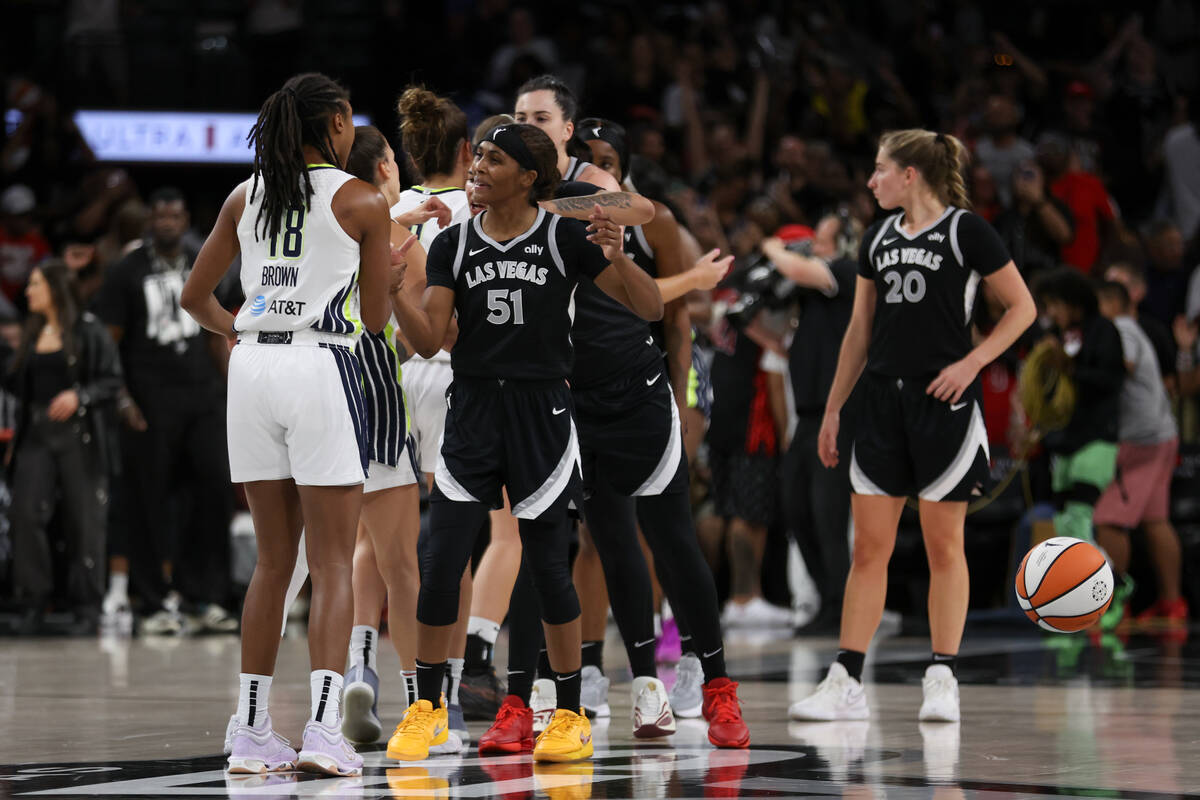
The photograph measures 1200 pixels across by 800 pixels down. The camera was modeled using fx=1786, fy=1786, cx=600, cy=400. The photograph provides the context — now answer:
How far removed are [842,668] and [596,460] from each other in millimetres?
1300

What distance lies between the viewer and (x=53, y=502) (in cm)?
1113

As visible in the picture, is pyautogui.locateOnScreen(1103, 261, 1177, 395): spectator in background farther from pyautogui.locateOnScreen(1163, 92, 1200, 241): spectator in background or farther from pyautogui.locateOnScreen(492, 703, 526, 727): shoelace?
pyautogui.locateOnScreen(492, 703, 526, 727): shoelace

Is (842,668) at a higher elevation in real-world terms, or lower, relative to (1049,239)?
lower

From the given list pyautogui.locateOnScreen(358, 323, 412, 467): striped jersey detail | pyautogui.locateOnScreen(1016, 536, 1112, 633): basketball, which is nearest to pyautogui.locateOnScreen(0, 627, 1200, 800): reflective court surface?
pyautogui.locateOnScreen(1016, 536, 1112, 633): basketball

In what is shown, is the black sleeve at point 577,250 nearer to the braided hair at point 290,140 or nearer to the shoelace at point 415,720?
the braided hair at point 290,140

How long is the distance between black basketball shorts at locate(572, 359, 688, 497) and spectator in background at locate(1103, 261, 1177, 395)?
6348 millimetres

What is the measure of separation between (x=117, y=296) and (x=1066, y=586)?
670 centimetres

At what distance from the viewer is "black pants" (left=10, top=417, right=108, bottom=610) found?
1101 cm

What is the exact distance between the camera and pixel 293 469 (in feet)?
16.9

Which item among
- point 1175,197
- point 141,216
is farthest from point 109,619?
point 1175,197

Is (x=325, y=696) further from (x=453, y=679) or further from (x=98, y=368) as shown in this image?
(x=98, y=368)

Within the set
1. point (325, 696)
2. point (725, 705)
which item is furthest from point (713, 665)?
point (325, 696)

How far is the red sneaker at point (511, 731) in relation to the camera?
18.2 feet

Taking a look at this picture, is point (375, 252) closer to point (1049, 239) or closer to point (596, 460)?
point (596, 460)
